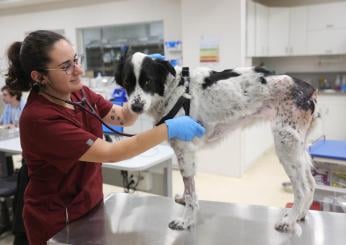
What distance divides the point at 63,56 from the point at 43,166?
0.49 meters

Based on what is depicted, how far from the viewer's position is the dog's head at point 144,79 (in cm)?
142

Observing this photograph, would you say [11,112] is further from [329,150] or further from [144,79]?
[329,150]

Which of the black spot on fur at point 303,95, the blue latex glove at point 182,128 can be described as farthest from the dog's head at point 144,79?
the black spot on fur at point 303,95

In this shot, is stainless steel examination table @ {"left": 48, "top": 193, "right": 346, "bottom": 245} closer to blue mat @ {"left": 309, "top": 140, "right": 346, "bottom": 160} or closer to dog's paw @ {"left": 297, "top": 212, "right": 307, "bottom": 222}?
dog's paw @ {"left": 297, "top": 212, "right": 307, "bottom": 222}

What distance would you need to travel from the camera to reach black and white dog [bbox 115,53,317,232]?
1.43 m

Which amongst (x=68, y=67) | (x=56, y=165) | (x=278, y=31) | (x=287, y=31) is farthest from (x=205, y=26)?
(x=56, y=165)

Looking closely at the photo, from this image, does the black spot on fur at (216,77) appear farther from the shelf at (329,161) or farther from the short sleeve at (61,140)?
the shelf at (329,161)

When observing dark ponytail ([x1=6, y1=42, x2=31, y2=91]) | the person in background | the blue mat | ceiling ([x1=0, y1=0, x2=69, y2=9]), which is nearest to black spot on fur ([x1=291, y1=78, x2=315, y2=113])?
dark ponytail ([x1=6, y1=42, x2=31, y2=91])

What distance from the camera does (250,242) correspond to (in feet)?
4.91

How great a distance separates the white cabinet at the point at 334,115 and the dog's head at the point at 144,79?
183 inches

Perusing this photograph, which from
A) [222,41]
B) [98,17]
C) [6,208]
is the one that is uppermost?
[98,17]

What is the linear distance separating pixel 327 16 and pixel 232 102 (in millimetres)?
4725

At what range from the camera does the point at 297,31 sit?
5.58 metres

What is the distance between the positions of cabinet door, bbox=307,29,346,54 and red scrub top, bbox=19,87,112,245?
469 cm
